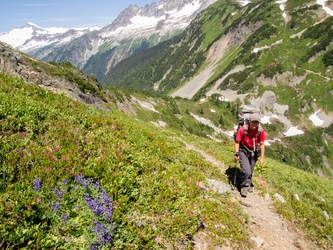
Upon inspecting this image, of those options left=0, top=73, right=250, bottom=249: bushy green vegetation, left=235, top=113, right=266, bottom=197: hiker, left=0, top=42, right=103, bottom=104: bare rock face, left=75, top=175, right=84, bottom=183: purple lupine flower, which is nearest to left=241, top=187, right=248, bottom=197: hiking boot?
left=235, top=113, right=266, bottom=197: hiker

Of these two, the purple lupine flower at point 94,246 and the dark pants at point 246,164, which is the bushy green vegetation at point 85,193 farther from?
the dark pants at point 246,164

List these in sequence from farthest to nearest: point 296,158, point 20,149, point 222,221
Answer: point 296,158
point 222,221
point 20,149

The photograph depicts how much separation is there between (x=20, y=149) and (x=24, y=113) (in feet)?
7.42

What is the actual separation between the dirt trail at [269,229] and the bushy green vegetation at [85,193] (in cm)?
69

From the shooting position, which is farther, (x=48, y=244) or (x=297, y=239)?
(x=297, y=239)

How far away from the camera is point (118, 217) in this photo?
439cm

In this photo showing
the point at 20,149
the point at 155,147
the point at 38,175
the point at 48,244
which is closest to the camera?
the point at 48,244

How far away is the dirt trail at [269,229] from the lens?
628 centimetres

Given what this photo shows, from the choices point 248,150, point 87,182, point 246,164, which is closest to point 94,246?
point 87,182

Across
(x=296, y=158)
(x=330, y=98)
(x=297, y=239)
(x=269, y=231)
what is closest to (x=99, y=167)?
(x=269, y=231)

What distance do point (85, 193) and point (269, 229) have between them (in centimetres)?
702

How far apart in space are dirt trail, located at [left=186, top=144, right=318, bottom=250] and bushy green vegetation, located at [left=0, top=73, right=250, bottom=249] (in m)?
0.69

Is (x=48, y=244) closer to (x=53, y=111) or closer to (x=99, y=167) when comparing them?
(x=99, y=167)

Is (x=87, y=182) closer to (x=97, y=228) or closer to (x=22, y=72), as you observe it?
(x=97, y=228)
